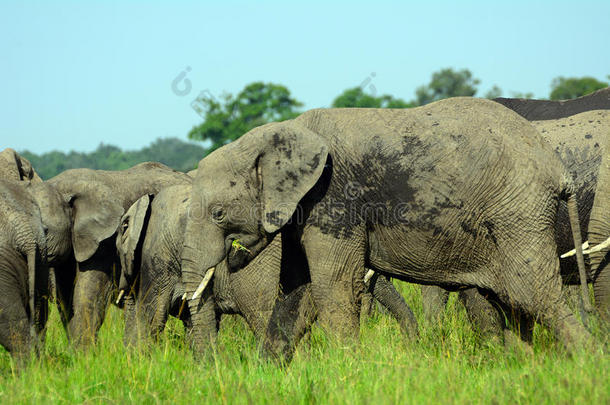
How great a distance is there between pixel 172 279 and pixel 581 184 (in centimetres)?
398

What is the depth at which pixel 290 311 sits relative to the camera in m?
6.39

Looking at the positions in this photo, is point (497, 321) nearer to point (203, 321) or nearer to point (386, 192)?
point (386, 192)

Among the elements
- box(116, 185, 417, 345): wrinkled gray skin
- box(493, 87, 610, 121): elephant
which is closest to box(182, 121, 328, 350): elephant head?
box(116, 185, 417, 345): wrinkled gray skin

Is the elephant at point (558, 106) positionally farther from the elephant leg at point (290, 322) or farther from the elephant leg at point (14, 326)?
the elephant leg at point (14, 326)

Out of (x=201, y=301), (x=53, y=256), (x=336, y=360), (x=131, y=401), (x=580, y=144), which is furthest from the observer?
(x=53, y=256)

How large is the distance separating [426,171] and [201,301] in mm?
2827

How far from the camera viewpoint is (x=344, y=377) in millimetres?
5285

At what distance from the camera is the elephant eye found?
5.94 metres

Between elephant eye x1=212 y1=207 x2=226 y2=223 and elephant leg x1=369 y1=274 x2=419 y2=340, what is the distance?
248cm

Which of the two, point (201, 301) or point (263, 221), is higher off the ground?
point (263, 221)

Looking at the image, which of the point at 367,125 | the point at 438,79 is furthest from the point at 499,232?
the point at 438,79

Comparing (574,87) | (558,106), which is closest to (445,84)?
(574,87)

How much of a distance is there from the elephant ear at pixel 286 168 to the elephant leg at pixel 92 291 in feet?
11.6

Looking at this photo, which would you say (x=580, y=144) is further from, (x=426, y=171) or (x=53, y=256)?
(x=53, y=256)
